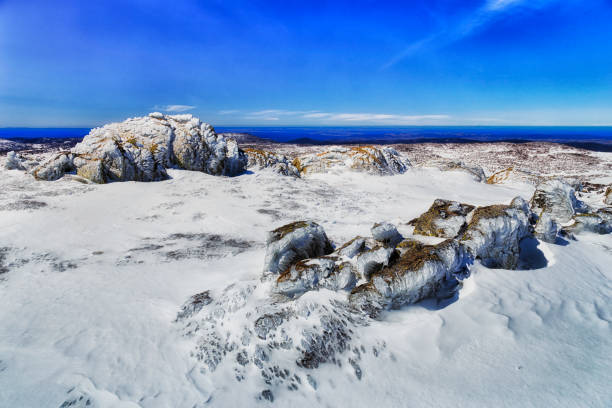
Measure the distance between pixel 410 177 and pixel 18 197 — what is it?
20.6m

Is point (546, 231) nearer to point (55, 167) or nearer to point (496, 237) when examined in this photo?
point (496, 237)

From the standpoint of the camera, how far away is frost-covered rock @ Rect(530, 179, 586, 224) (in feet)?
31.7

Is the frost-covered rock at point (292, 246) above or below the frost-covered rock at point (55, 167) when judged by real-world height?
below

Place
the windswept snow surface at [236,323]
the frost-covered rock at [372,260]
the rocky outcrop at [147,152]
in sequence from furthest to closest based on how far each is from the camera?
the rocky outcrop at [147,152] < the frost-covered rock at [372,260] < the windswept snow surface at [236,323]

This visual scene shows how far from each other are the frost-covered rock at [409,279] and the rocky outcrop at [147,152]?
48.9 feet

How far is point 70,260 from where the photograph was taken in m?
7.34

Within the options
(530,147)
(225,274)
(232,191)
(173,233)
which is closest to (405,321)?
(225,274)

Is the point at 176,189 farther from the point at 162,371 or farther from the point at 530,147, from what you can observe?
the point at 530,147

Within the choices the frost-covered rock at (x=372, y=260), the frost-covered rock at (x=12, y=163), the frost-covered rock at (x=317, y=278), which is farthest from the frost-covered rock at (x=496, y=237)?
the frost-covered rock at (x=12, y=163)

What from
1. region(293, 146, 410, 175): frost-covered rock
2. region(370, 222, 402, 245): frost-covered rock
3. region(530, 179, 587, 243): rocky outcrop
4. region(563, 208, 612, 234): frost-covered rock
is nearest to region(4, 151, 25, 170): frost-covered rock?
region(293, 146, 410, 175): frost-covered rock

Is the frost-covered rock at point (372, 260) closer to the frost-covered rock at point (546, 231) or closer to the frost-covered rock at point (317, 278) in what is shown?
the frost-covered rock at point (317, 278)

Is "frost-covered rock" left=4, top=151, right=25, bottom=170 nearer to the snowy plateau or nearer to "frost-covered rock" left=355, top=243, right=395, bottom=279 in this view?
the snowy plateau

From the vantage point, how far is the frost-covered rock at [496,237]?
6.11 metres

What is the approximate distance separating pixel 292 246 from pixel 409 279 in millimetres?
2742
